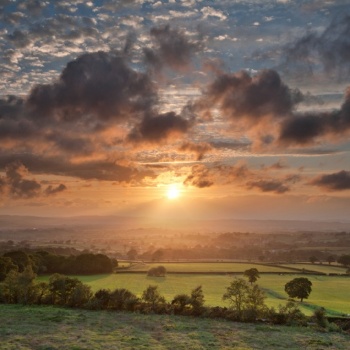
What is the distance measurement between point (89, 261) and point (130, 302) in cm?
5983

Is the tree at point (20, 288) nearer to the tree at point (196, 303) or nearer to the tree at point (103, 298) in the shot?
the tree at point (103, 298)

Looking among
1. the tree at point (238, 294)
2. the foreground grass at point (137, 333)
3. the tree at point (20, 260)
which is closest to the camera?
the foreground grass at point (137, 333)

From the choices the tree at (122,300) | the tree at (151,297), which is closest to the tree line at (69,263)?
the tree at (122,300)

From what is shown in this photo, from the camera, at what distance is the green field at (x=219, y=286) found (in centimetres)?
8262

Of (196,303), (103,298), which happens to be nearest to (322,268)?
(196,303)

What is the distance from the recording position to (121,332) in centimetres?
4894

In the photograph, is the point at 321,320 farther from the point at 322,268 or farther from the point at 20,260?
the point at 322,268

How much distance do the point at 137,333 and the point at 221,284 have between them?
63122 mm

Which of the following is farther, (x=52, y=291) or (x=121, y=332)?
(x=52, y=291)

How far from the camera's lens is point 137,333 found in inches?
1921

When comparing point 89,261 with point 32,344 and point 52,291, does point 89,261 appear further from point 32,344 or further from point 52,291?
point 32,344

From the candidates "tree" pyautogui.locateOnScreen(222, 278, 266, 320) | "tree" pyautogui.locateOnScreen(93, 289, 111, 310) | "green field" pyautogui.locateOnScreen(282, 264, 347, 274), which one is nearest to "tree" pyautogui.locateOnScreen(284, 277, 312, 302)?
"tree" pyautogui.locateOnScreen(222, 278, 266, 320)

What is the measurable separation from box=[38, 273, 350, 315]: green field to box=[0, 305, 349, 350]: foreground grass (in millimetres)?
19808

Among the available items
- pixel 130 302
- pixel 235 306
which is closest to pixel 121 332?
pixel 130 302
